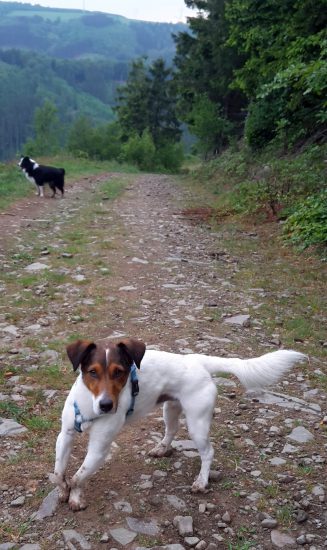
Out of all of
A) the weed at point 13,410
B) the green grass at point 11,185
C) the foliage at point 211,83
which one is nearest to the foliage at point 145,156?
the foliage at point 211,83

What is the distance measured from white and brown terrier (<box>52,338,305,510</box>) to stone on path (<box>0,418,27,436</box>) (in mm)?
807

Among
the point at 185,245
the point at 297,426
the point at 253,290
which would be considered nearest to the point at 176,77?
the point at 185,245

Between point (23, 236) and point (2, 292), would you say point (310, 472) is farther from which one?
point (23, 236)

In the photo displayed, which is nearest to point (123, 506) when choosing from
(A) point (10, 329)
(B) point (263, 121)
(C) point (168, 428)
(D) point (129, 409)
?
(D) point (129, 409)

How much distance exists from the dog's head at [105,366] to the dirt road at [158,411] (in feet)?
2.89

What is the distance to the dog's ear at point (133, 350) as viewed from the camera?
11.7ft

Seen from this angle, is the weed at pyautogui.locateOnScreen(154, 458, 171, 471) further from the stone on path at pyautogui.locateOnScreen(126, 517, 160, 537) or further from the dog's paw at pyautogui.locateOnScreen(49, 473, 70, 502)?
the dog's paw at pyautogui.locateOnScreen(49, 473, 70, 502)

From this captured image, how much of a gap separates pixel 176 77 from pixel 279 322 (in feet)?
109

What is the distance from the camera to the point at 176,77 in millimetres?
37000

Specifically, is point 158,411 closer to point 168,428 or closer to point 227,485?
point 168,428

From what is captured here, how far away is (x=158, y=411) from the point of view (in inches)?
201

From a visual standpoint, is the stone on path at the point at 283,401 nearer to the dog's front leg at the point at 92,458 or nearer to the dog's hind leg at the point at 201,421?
the dog's hind leg at the point at 201,421

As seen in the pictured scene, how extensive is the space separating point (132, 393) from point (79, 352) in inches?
21.3

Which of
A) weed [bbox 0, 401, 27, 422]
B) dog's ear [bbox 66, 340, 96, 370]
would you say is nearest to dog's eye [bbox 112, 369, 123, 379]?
dog's ear [bbox 66, 340, 96, 370]
